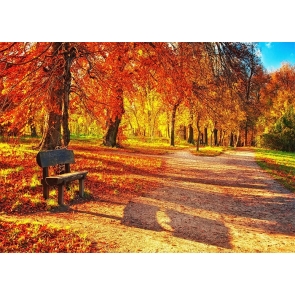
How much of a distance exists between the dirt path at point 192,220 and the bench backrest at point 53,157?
1.02 metres

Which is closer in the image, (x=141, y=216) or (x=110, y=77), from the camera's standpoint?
(x=141, y=216)

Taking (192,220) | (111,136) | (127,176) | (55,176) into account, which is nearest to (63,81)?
(55,176)

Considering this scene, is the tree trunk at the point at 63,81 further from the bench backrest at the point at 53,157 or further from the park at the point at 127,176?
the bench backrest at the point at 53,157

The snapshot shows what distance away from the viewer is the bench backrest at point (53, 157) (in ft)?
19.9

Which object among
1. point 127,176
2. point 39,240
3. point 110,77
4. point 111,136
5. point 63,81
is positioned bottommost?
point 39,240

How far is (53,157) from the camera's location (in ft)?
21.4

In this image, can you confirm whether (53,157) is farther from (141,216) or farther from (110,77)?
(110,77)

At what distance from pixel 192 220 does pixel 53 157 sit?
3.00m

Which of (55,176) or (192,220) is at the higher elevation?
(55,176)

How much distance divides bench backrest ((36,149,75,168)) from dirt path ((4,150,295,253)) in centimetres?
102

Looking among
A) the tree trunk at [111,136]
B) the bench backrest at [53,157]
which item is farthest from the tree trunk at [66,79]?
the tree trunk at [111,136]
